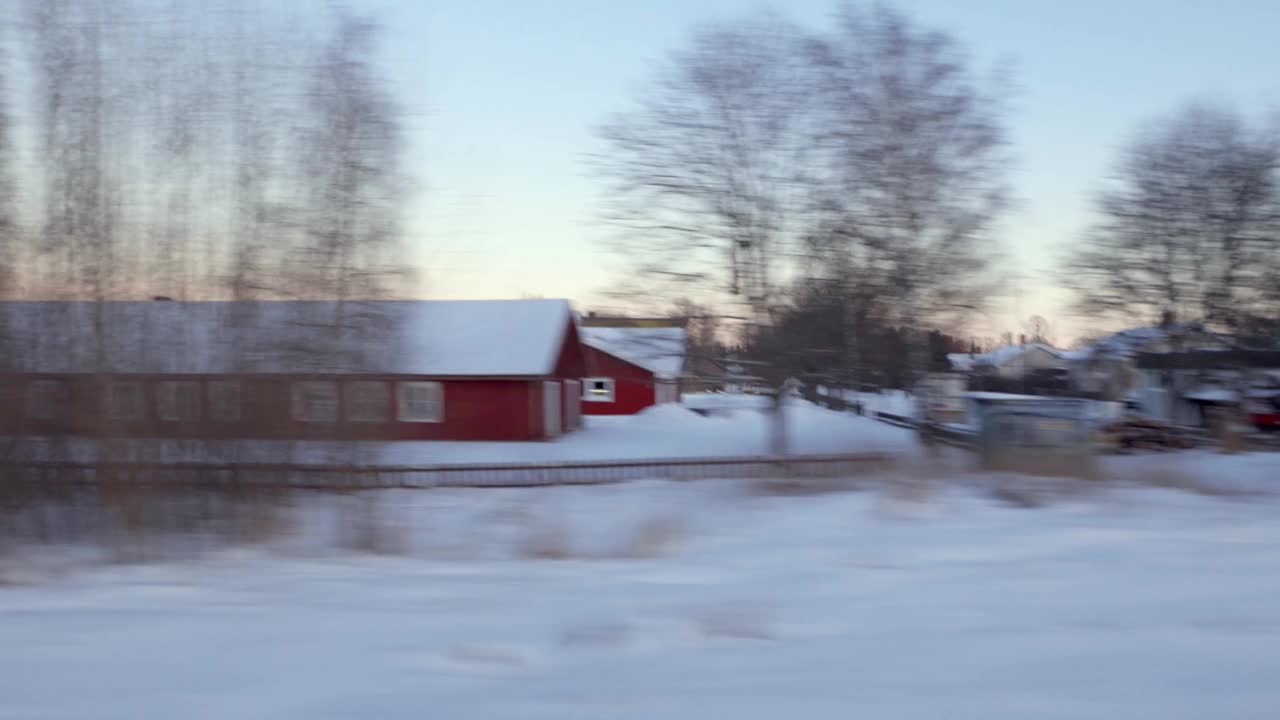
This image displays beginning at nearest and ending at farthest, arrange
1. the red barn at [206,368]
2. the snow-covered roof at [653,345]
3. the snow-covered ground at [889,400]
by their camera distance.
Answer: the red barn at [206,368]
the snow-covered roof at [653,345]
the snow-covered ground at [889,400]

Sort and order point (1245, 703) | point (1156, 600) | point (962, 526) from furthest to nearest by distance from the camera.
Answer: point (962, 526) < point (1156, 600) < point (1245, 703)

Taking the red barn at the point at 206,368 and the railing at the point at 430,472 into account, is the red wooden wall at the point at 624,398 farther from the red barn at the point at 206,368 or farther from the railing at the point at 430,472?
the red barn at the point at 206,368

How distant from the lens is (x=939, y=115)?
55.2 ft

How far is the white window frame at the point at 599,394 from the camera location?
4188cm

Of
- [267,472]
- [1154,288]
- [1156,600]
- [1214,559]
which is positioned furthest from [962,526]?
[1154,288]

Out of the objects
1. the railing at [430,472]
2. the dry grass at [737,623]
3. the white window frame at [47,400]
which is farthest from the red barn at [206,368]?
the dry grass at [737,623]

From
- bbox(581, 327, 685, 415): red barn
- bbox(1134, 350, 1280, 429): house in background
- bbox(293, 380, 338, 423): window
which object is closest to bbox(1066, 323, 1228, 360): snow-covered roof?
bbox(1134, 350, 1280, 429): house in background

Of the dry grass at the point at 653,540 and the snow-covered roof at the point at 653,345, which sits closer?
the dry grass at the point at 653,540

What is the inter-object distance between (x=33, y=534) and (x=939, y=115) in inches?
574

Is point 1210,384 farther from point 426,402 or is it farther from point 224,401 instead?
point 224,401

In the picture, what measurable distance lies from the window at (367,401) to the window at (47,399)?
2.60 meters

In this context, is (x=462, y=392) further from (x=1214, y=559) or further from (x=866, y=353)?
(x=1214, y=559)

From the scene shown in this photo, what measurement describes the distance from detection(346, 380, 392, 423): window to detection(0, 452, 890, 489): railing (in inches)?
20.9

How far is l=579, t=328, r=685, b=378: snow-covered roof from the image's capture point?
1695cm
